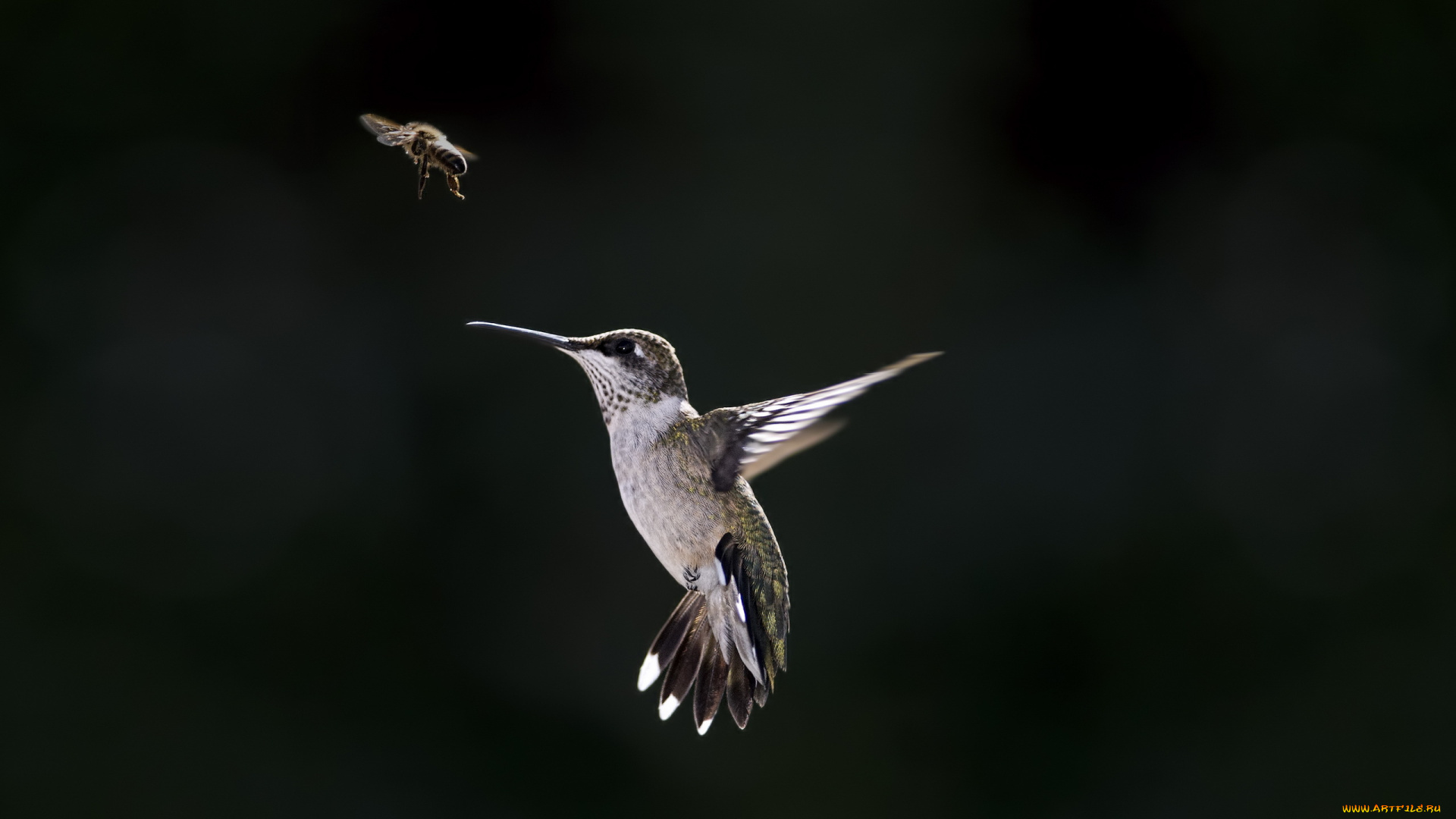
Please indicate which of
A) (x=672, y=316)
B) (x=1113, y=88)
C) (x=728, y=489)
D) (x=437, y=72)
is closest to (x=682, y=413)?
(x=728, y=489)

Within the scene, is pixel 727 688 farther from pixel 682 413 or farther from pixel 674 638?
pixel 682 413

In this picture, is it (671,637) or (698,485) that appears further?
(671,637)

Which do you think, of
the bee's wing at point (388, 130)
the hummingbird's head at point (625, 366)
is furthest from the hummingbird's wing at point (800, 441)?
the bee's wing at point (388, 130)

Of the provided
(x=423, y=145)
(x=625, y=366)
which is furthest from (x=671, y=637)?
(x=423, y=145)

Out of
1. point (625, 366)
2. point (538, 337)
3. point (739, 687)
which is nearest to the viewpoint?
point (538, 337)

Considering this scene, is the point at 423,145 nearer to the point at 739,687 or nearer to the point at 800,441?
the point at 800,441

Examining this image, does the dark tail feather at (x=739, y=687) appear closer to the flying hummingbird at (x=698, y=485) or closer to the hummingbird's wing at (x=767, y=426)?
the flying hummingbird at (x=698, y=485)
